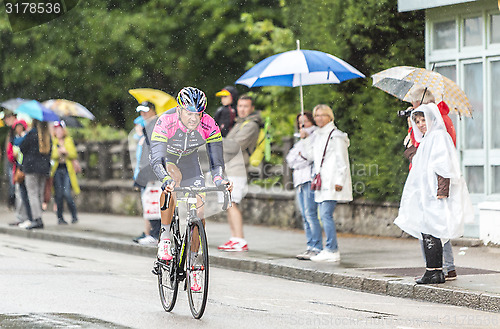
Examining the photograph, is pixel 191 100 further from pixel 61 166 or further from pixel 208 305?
pixel 61 166

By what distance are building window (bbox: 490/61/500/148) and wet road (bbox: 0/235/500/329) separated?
4.29 m

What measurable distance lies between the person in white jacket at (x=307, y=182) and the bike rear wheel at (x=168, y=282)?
4051mm

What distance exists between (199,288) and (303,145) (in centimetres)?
488

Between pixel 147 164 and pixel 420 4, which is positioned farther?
pixel 420 4

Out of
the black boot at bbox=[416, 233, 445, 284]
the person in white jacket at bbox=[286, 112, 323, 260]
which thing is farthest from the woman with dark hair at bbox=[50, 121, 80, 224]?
the black boot at bbox=[416, 233, 445, 284]

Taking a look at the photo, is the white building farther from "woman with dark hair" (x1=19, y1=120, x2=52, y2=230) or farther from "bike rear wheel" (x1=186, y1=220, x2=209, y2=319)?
"woman with dark hair" (x1=19, y1=120, x2=52, y2=230)

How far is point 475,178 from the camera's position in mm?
14625

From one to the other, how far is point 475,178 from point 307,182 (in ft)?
9.58

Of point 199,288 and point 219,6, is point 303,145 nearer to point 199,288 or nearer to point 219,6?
point 199,288

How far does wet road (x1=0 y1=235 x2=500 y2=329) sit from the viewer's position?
8.37 m

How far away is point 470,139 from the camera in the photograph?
14.7 meters

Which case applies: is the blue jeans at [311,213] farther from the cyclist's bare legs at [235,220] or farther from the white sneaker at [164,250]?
the white sneaker at [164,250]

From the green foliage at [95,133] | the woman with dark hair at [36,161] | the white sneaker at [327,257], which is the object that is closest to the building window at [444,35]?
the white sneaker at [327,257]

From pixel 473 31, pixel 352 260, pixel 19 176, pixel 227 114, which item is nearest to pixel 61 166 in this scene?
pixel 19 176
